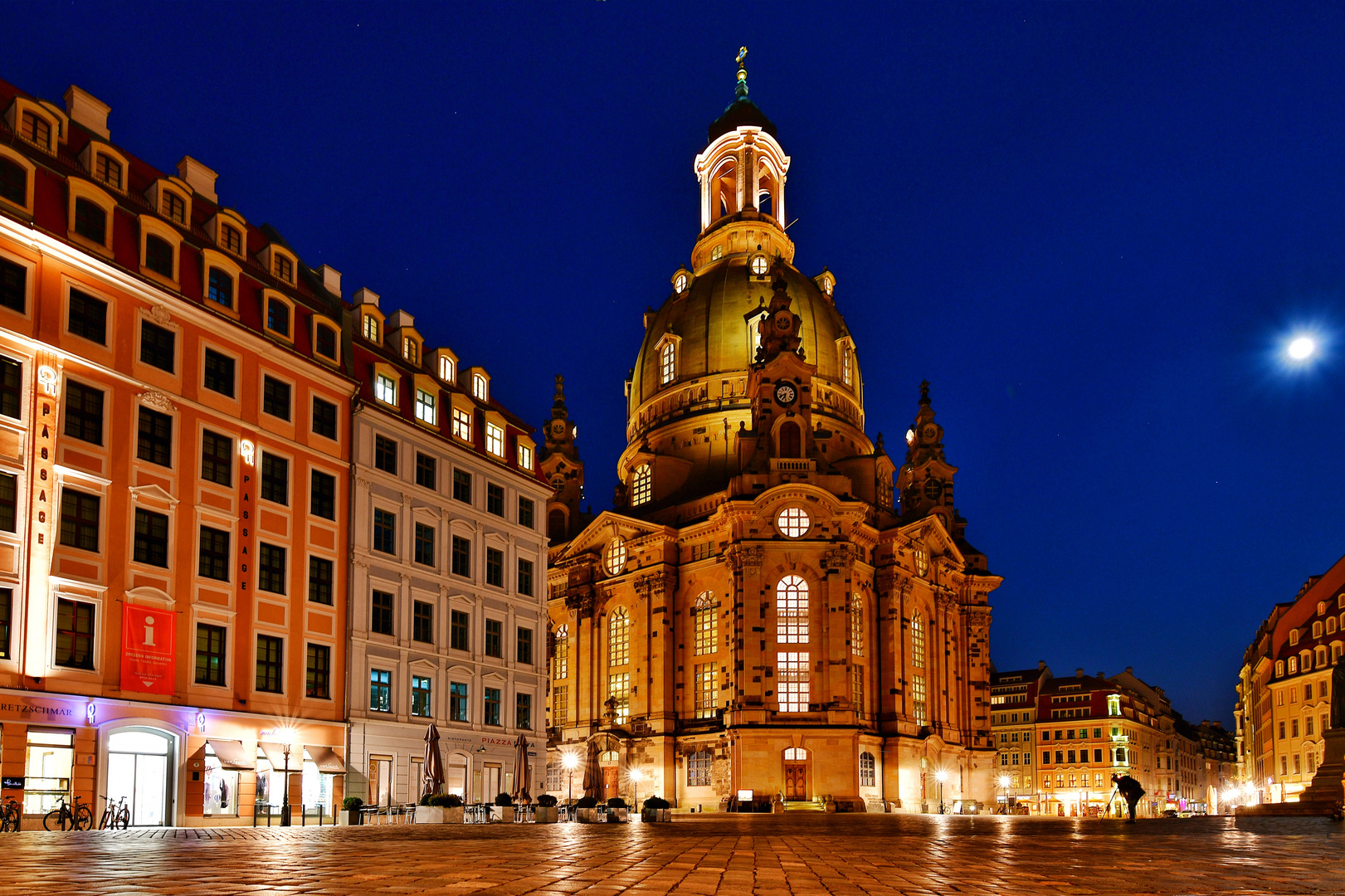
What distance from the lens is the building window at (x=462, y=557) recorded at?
53.9 meters

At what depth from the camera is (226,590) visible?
42.2m

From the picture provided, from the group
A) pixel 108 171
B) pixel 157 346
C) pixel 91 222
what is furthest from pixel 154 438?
pixel 108 171

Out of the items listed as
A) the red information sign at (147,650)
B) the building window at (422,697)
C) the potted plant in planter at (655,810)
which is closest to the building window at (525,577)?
the building window at (422,697)

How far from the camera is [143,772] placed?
1518 inches

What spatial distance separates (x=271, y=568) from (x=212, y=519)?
3255 mm

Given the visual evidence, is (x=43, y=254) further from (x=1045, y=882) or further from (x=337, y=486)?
(x=1045, y=882)

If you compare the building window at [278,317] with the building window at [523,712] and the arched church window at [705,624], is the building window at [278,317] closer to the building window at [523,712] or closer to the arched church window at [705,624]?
the building window at [523,712]

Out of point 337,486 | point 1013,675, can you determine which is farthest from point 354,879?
point 1013,675

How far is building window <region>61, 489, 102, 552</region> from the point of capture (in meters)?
37.1

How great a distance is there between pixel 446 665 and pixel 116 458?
17.4 meters

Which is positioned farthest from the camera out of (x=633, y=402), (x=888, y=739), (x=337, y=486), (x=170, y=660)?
(x=633, y=402)

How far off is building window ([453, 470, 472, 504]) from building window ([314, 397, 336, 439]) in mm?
7554

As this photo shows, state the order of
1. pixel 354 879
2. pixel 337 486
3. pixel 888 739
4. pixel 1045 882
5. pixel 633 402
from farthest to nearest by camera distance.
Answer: pixel 633 402, pixel 888 739, pixel 337 486, pixel 1045 882, pixel 354 879

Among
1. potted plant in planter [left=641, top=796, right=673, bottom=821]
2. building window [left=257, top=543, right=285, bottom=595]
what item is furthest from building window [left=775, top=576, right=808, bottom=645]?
building window [left=257, top=543, right=285, bottom=595]
